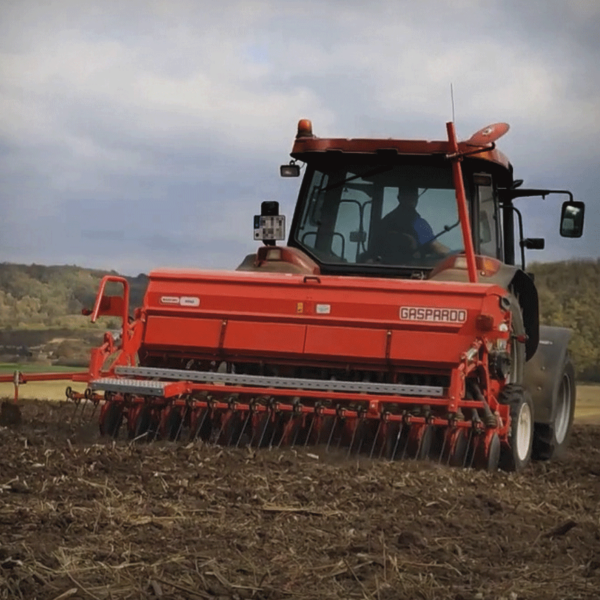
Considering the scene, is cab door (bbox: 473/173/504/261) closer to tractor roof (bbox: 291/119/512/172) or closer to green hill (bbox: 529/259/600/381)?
tractor roof (bbox: 291/119/512/172)

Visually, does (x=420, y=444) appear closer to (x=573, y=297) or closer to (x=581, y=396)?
(x=581, y=396)

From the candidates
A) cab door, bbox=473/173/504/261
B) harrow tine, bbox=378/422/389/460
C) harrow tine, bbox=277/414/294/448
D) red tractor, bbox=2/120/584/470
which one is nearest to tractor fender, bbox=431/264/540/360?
red tractor, bbox=2/120/584/470

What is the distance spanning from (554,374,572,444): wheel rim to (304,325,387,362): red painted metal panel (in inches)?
99.9

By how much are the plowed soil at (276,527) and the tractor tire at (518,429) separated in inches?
8.2

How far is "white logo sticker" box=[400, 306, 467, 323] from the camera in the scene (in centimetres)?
802

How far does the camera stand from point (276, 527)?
5.39 m

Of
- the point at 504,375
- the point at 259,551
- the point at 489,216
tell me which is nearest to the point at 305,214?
the point at 489,216

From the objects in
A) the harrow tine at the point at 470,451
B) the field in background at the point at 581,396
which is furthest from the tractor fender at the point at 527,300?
the field in background at the point at 581,396

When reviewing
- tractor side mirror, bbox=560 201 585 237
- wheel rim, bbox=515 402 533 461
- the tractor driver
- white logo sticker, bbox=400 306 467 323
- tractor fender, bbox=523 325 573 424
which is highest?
tractor side mirror, bbox=560 201 585 237

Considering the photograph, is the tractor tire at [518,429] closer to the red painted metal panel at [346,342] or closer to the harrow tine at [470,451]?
the harrow tine at [470,451]

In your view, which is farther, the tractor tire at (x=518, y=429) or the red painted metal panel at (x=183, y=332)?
the red painted metal panel at (x=183, y=332)

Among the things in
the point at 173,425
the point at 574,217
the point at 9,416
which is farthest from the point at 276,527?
the point at 9,416

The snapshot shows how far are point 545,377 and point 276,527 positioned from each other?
4454 millimetres

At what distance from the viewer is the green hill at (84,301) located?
15.0m
